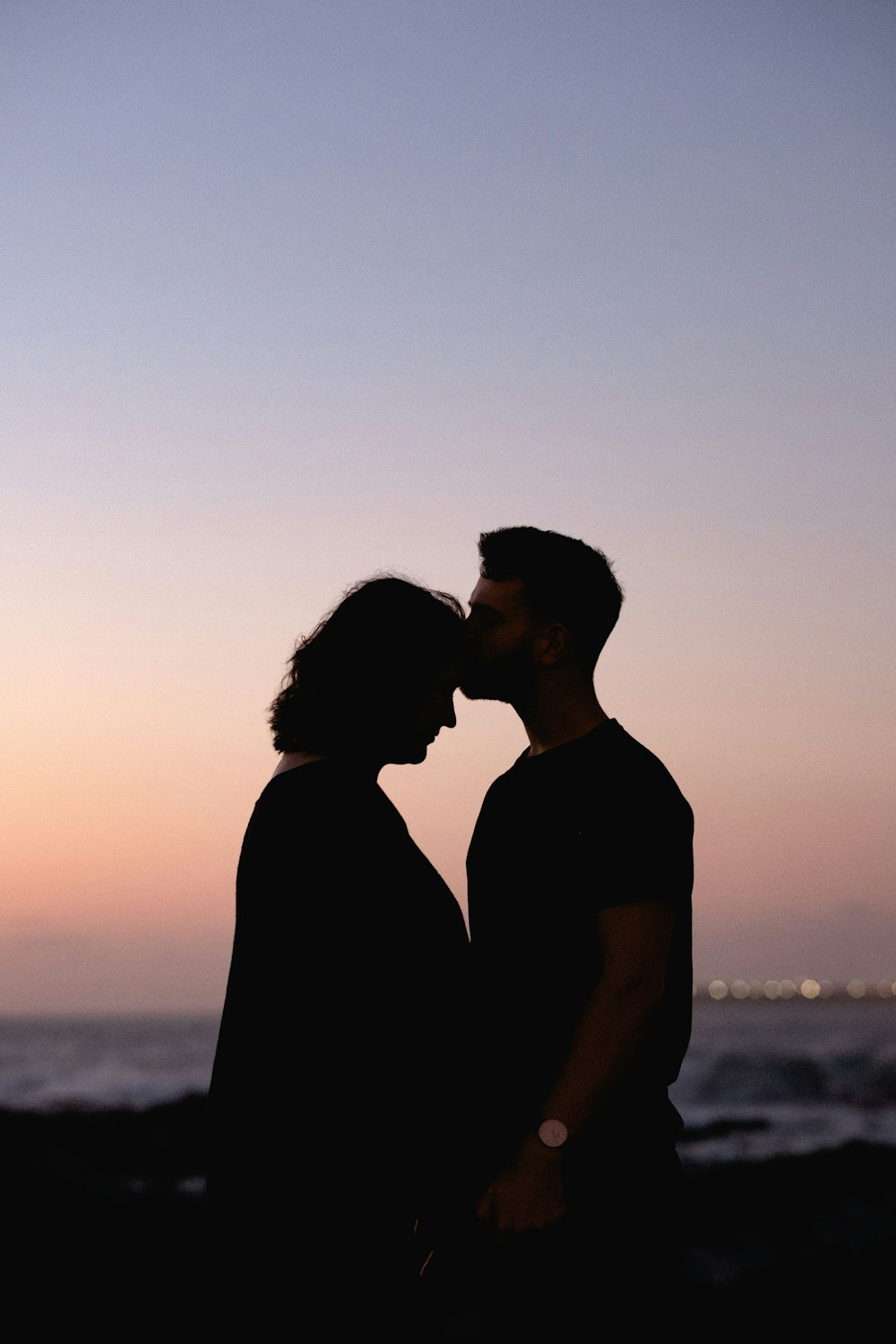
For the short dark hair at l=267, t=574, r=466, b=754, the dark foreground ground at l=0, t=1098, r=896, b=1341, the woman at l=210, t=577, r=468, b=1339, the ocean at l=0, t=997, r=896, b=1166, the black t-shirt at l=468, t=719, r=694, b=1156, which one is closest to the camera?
the woman at l=210, t=577, r=468, b=1339

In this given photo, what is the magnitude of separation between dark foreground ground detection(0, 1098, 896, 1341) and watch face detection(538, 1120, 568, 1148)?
2.19ft

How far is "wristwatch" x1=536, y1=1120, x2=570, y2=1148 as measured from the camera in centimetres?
323

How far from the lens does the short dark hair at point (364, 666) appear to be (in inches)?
120

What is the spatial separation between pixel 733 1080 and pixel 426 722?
3424 cm

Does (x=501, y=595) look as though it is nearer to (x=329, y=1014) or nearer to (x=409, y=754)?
(x=409, y=754)

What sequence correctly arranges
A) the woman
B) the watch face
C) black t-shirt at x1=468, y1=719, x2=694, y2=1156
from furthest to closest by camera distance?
black t-shirt at x1=468, y1=719, x2=694, y2=1156 → the watch face → the woman

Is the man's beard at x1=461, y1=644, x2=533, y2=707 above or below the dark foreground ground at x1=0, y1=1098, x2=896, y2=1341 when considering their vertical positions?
above

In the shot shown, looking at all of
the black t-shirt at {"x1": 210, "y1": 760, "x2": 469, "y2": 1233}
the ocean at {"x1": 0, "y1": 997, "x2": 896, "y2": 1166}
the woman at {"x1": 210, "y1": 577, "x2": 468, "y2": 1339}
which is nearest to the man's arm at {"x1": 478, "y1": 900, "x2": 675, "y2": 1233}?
the woman at {"x1": 210, "y1": 577, "x2": 468, "y2": 1339}

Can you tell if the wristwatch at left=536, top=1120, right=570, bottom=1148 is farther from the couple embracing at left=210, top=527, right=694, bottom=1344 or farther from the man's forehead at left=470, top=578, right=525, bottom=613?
the man's forehead at left=470, top=578, right=525, bottom=613

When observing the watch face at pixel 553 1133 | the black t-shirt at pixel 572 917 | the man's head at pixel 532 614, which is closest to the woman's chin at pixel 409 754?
the black t-shirt at pixel 572 917

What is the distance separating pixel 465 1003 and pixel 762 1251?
31.3ft

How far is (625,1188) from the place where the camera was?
3.38m

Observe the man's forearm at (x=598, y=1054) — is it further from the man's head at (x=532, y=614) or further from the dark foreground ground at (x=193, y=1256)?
the man's head at (x=532, y=614)

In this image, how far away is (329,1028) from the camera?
277 centimetres
